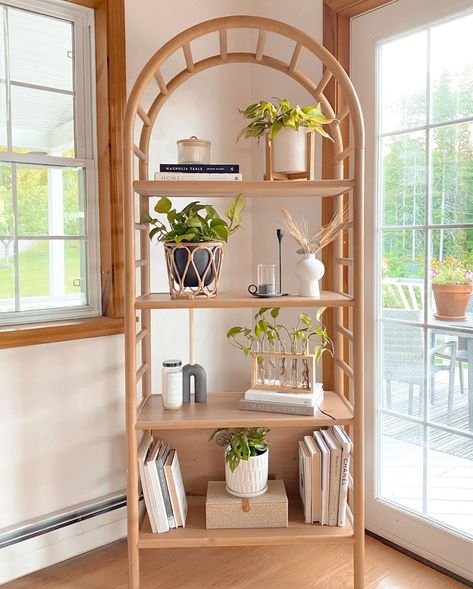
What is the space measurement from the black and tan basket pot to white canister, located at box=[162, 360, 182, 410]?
0.27 metres

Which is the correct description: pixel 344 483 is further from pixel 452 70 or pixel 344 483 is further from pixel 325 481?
pixel 452 70

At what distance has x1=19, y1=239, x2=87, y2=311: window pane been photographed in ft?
6.62

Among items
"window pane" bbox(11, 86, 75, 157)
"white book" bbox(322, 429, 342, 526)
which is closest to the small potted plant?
"white book" bbox(322, 429, 342, 526)

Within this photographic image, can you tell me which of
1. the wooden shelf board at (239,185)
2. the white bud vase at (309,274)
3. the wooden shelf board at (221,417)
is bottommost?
the wooden shelf board at (221,417)

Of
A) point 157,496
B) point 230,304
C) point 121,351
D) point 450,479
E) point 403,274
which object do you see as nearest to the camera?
point 230,304

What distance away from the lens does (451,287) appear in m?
1.89

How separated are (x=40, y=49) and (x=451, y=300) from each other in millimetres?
1679

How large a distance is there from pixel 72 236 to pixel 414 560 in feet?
5.62

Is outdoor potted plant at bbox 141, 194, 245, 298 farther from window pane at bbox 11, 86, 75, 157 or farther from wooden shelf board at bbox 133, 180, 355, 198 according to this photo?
window pane at bbox 11, 86, 75, 157

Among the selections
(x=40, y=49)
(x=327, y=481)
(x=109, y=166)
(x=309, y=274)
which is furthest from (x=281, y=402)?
(x=40, y=49)

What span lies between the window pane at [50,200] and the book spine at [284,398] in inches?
35.5

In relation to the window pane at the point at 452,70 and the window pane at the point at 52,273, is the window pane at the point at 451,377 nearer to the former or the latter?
the window pane at the point at 452,70

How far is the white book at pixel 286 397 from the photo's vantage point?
1843mm

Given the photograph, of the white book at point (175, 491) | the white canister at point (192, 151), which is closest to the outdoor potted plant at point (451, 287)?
the white canister at point (192, 151)
